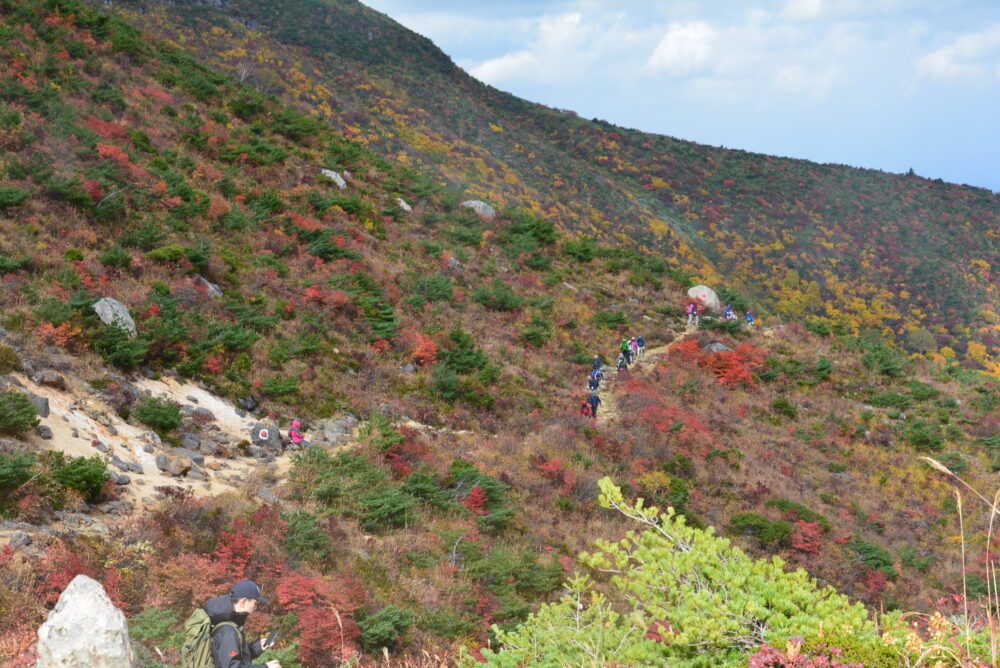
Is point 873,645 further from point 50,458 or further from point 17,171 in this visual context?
point 17,171

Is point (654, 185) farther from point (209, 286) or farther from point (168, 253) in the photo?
point (168, 253)

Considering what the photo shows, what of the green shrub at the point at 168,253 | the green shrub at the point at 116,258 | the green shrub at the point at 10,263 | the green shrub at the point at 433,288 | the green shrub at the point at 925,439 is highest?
the green shrub at the point at 925,439

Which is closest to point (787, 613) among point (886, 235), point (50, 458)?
point (50, 458)

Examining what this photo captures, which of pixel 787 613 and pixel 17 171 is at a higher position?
pixel 787 613

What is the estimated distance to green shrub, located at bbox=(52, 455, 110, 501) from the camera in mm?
7164

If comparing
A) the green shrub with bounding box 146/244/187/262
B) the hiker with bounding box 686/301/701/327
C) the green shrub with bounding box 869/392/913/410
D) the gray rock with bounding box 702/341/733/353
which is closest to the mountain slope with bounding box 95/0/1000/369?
the hiker with bounding box 686/301/701/327

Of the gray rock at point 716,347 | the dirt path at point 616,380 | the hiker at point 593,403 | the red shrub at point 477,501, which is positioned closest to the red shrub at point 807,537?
the dirt path at point 616,380

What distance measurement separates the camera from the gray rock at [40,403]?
8141 mm

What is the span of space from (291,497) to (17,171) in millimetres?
10777

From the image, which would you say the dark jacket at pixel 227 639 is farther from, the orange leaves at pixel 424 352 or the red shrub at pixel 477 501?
the orange leaves at pixel 424 352

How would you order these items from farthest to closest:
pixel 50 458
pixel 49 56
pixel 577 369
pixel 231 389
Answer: pixel 577 369
pixel 49 56
pixel 231 389
pixel 50 458

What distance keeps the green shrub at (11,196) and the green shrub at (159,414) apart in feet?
20.5

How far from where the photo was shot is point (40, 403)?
823 cm

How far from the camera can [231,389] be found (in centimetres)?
1184
